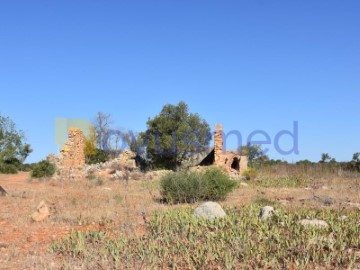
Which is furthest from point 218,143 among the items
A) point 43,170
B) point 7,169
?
point 7,169

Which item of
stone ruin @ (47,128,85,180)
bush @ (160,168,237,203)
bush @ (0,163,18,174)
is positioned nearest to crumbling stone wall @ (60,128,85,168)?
stone ruin @ (47,128,85,180)

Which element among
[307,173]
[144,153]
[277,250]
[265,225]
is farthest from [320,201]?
[144,153]

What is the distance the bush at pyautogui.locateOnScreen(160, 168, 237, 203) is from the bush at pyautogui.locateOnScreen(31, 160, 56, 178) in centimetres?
1425

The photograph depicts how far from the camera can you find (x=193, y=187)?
39.8ft

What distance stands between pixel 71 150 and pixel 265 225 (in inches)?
992

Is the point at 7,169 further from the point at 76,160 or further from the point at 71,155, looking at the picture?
the point at 76,160

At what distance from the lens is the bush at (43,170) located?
24766mm

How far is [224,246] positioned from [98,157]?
35.7 m

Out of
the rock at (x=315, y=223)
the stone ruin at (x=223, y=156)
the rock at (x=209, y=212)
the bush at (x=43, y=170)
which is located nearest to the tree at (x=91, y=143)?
the bush at (x=43, y=170)

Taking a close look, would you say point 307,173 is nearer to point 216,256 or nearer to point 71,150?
point 71,150

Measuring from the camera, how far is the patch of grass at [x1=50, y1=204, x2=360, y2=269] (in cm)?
524

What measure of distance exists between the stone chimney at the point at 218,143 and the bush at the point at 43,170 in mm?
10603

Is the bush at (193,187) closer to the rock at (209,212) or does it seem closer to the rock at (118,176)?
the rock at (209,212)

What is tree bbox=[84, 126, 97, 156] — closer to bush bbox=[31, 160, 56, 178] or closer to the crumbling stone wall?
the crumbling stone wall
